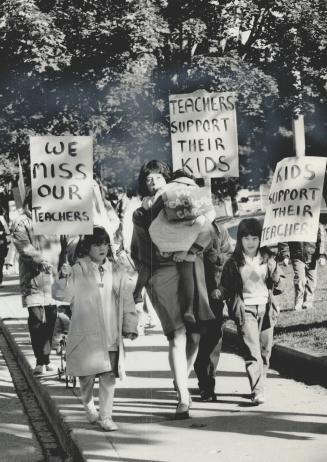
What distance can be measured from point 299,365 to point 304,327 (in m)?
Answer: 2.19

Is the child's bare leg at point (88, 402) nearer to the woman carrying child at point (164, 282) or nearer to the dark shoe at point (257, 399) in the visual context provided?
the woman carrying child at point (164, 282)

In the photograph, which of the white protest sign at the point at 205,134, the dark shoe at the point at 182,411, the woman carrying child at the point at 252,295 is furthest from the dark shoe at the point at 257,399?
the white protest sign at the point at 205,134

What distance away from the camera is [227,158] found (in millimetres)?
9211

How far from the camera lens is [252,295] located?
7.55 metres

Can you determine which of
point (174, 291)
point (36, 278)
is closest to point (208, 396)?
point (174, 291)

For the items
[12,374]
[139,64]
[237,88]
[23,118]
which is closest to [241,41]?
[237,88]

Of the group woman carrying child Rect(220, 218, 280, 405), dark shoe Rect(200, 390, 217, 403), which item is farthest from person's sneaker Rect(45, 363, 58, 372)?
woman carrying child Rect(220, 218, 280, 405)

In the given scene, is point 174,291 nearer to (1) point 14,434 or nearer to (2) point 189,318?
(2) point 189,318

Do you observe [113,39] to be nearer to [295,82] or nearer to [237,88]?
[237,88]

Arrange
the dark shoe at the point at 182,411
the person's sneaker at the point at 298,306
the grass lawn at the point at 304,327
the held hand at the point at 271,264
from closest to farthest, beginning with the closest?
the dark shoe at the point at 182,411
the held hand at the point at 271,264
the grass lawn at the point at 304,327
the person's sneaker at the point at 298,306

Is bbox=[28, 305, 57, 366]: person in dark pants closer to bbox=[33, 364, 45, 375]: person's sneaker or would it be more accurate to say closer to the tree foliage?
bbox=[33, 364, 45, 375]: person's sneaker

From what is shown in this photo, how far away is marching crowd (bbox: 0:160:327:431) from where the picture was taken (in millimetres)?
6812

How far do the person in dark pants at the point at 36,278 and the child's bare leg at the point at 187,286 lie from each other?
8.29 ft

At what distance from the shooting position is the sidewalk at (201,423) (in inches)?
231
